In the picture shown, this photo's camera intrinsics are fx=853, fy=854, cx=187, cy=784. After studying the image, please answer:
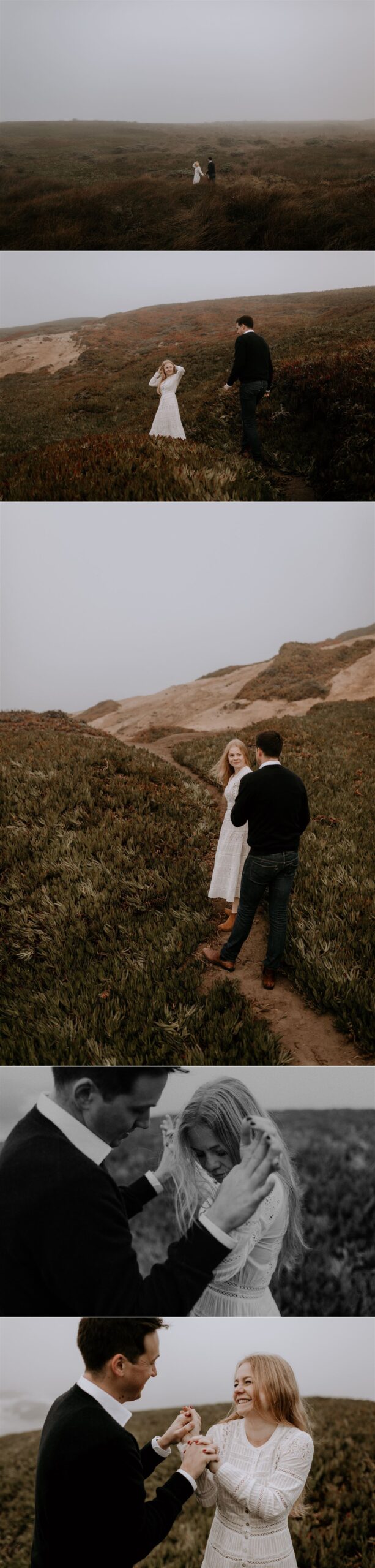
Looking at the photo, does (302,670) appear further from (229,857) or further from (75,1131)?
(75,1131)

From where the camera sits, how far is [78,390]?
326 inches

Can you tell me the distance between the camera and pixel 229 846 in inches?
255

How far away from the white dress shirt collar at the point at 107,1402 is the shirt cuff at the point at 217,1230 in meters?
1.44

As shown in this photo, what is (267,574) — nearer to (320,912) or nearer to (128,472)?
(128,472)

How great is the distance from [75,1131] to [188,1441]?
75.3 inches

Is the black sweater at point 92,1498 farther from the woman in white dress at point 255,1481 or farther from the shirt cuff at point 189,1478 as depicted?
the woman in white dress at point 255,1481

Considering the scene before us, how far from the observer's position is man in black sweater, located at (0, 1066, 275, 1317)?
218 inches

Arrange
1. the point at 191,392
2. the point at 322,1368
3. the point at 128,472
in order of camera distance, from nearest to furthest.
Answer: the point at 322,1368, the point at 128,472, the point at 191,392

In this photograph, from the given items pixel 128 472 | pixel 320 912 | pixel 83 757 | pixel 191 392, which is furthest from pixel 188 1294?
pixel 191 392

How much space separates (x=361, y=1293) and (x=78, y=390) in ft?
26.2

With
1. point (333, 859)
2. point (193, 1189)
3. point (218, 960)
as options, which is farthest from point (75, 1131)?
point (333, 859)

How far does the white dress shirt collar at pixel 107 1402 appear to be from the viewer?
4258 mm

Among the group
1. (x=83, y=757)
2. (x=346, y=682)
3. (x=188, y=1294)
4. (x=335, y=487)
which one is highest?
(x=335, y=487)

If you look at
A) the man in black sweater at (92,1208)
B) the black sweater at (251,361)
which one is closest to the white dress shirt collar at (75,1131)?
the man in black sweater at (92,1208)
